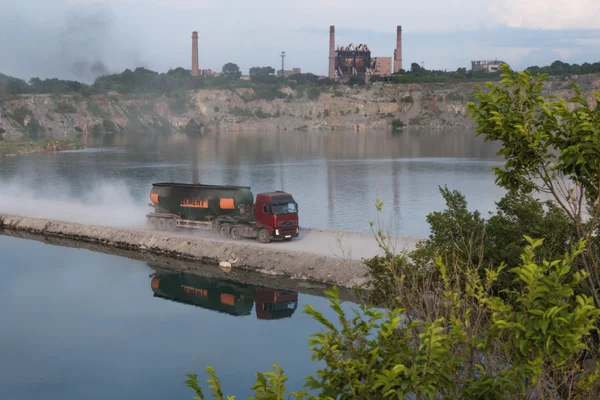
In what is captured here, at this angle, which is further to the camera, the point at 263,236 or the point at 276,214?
the point at 263,236

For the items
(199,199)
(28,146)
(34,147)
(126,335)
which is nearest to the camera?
(126,335)

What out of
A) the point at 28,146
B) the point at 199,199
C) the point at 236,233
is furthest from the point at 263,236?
the point at 28,146

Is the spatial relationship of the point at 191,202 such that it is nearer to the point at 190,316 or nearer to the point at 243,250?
the point at 243,250

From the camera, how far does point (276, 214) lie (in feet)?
141

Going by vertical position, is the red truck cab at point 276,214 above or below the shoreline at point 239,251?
above

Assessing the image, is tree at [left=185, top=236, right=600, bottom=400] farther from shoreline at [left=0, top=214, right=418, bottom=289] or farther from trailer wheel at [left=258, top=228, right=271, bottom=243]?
trailer wheel at [left=258, top=228, right=271, bottom=243]

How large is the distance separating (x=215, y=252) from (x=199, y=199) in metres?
4.15

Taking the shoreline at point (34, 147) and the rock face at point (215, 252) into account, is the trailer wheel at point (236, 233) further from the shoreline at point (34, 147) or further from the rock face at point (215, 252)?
the shoreline at point (34, 147)

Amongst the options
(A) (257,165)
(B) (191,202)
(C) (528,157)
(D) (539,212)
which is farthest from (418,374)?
(A) (257,165)

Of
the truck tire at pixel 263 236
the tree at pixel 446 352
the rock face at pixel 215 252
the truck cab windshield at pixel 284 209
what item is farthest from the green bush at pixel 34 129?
the tree at pixel 446 352

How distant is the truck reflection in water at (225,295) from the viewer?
3678 centimetres

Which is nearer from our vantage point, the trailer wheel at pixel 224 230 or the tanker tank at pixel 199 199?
the tanker tank at pixel 199 199

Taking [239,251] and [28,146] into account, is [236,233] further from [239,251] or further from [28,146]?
[28,146]

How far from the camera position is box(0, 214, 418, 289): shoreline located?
127ft
